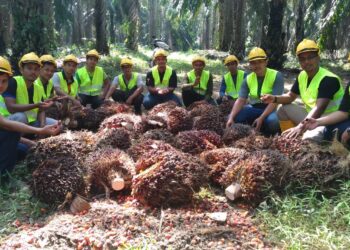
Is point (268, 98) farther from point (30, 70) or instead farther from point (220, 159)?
point (30, 70)

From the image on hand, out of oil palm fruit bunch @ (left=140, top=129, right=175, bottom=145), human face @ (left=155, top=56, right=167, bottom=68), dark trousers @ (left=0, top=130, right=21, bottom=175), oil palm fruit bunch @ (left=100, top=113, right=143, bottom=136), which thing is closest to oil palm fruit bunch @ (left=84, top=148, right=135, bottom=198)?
oil palm fruit bunch @ (left=140, top=129, right=175, bottom=145)

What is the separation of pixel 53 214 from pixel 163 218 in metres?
1.08

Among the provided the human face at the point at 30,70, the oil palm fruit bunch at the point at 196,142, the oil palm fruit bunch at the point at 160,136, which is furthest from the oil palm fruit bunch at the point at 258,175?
the human face at the point at 30,70

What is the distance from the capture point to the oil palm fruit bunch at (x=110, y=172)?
399cm

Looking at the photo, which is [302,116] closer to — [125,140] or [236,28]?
[125,140]

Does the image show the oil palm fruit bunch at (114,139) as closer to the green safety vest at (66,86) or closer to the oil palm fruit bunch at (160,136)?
the oil palm fruit bunch at (160,136)

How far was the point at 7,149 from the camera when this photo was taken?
4449 mm

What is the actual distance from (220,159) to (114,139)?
Result: 4.60 feet

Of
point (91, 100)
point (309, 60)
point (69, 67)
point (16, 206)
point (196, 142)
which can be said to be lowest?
point (16, 206)

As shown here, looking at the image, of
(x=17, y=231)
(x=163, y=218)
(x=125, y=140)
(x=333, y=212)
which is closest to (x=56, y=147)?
(x=125, y=140)

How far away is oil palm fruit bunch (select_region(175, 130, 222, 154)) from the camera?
4.84m

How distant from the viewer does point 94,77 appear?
750 centimetres

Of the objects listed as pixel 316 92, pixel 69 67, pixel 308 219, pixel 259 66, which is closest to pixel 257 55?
pixel 259 66

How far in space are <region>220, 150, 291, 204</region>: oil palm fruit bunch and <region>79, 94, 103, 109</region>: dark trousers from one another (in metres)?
4.04
